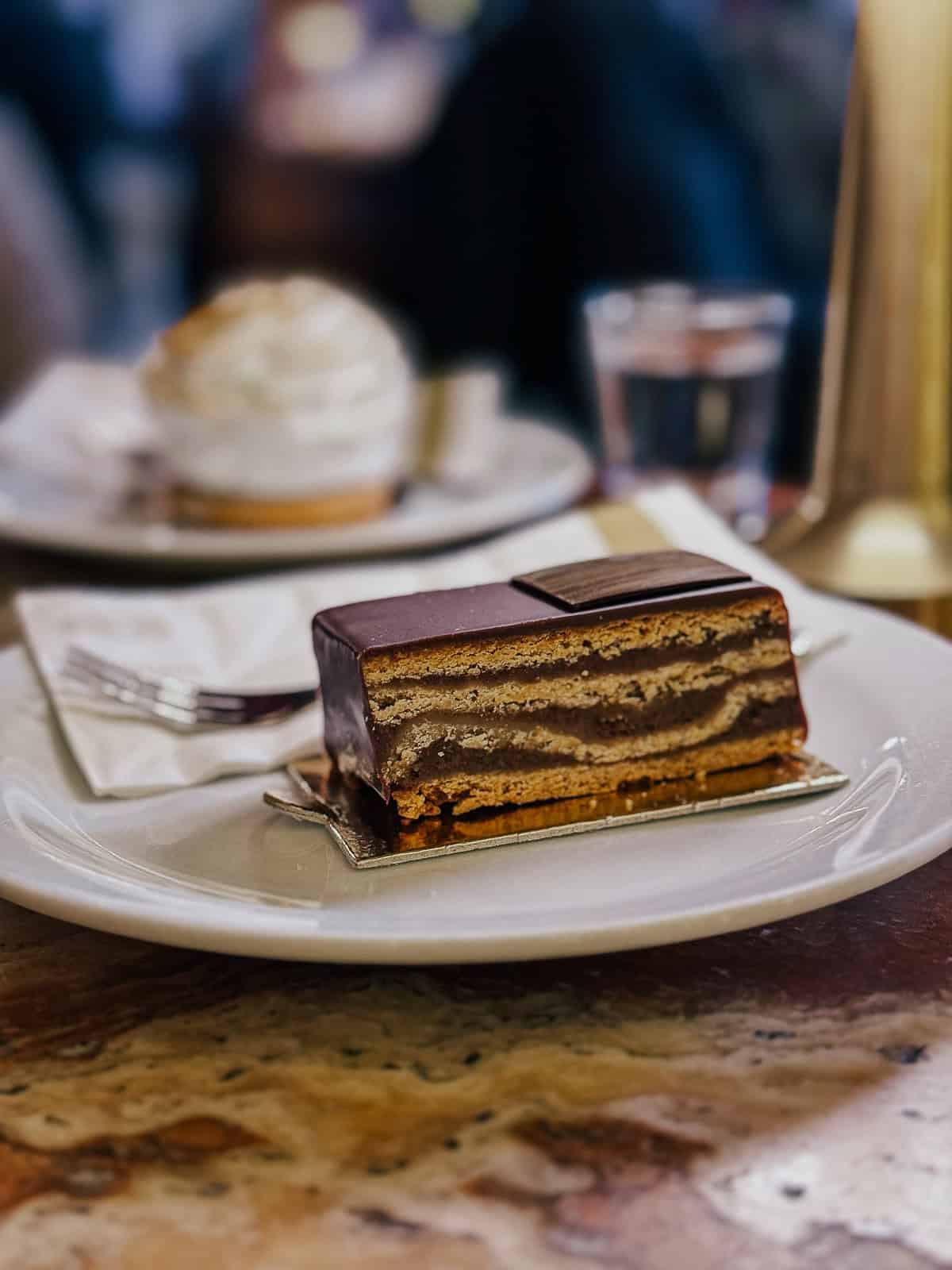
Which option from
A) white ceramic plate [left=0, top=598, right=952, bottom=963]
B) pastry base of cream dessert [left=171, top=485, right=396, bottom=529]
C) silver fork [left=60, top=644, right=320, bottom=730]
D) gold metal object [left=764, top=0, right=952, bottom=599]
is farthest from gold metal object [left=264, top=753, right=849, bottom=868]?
pastry base of cream dessert [left=171, top=485, right=396, bottom=529]

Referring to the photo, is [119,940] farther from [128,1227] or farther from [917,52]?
[917,52]

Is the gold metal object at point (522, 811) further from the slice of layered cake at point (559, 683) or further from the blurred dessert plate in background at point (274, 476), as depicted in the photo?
the blurred dessert plate in background at point (274, 476)

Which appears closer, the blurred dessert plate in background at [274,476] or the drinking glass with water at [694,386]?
the blurred dessert plate in background at [274,476]

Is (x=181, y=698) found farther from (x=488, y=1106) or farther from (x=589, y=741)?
(x=488, y=1106)

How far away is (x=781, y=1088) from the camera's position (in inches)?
20.5

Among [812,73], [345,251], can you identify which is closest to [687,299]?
[812,73]

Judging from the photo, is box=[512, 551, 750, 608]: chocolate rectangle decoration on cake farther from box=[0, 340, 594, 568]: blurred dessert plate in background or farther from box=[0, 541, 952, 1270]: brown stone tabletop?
box=[0, 340, 594, 568]: blurred dessert plate in background

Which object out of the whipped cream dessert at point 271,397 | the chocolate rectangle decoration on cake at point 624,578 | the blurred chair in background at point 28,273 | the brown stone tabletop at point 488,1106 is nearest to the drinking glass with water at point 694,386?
the whipped cream dessert at point 271,397

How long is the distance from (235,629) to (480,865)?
371mm

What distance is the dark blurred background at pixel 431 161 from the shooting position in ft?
8.21

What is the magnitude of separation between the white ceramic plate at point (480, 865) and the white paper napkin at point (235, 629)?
2cm

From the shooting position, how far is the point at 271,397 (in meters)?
1.27

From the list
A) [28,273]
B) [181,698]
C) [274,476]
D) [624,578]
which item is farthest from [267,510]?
[28,273]

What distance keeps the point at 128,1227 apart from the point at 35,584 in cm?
84
